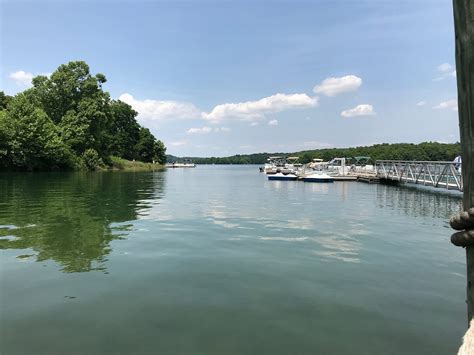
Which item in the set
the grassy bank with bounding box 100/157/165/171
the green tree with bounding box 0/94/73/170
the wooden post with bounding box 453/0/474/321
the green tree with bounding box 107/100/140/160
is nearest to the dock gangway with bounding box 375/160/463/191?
the wooden post with bounding box 453/0/474/321

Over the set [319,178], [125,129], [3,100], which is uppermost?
[3,100]

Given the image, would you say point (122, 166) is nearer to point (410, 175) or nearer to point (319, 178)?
point (319, 178)

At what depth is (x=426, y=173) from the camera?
4294cm

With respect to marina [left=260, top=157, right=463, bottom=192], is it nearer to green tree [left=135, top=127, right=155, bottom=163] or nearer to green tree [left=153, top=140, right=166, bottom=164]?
green tree [left=135, top=127, right=155, bottom=163]

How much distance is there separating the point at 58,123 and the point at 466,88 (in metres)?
87.3

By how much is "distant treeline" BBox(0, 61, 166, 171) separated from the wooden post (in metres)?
69.4

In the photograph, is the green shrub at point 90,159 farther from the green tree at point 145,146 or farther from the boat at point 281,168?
the green tree at point 145,146

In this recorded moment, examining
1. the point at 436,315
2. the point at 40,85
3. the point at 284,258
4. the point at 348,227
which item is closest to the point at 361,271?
the point at 284,258

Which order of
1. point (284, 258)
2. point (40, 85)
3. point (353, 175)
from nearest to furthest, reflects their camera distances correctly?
point (284, 258)
point (353, 175)
point (40, 85)

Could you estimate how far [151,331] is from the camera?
5672 mm

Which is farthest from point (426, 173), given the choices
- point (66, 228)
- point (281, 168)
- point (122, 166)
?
point (122, 166)

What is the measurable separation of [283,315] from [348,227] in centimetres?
1129

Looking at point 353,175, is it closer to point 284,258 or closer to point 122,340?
point 284,258

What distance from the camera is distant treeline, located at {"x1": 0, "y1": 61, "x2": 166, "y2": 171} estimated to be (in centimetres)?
6178
